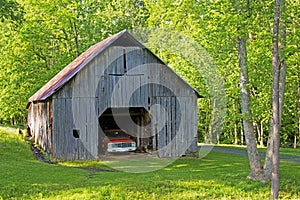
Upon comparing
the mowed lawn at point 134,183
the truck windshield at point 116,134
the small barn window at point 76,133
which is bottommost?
the mowed lawn at point 134,183

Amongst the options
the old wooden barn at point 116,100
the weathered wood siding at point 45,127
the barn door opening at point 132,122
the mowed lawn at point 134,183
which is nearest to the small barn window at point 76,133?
the old wooden barn at point 116,100

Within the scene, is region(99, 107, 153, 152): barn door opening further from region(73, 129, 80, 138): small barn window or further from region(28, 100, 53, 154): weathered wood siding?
region(73, 129, 80, 138): small barn window

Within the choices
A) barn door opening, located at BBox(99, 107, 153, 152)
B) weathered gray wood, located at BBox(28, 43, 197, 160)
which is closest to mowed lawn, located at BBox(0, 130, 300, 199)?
weathered gray wood, located at BBox(28, 43, 197, 160)

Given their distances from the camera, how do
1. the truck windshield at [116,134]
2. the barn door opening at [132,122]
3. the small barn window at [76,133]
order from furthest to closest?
the barn door opening at [132,122] < the truck windshield at [116,134] < the small barn window at [76,133]

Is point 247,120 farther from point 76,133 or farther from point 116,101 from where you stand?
point 76,133

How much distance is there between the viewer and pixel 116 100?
2197 centimetres

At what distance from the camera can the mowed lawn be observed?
12414mm

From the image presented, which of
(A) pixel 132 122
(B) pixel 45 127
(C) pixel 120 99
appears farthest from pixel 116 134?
(B) pixel 45 127

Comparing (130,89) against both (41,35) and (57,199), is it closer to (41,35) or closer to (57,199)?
(57,199)

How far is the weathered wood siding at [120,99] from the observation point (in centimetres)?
2092

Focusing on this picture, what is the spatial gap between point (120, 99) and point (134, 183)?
28.9 feet

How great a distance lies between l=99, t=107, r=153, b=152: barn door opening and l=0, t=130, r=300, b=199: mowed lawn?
20.7 ft

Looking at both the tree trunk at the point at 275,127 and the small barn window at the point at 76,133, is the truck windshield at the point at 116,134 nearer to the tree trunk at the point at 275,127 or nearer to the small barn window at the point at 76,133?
the small barn window at the point at 76,133

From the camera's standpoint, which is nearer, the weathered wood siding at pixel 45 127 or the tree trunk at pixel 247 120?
the tree trunk at pixel 247 120
